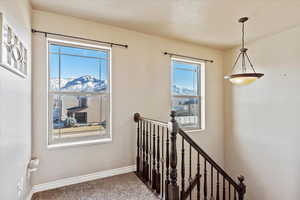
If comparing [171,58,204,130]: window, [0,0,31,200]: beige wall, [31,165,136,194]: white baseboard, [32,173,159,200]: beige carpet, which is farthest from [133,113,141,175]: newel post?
[0,0,31,200]: beige wall

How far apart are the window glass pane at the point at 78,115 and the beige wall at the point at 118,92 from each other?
0.18m

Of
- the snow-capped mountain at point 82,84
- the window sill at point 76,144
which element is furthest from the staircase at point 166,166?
the snow-capped mountain at point 82,84

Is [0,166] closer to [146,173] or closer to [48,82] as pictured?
[48,82]

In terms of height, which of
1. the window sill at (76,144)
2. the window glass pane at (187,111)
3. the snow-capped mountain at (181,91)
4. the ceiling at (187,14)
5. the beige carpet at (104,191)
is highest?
the ceiling at (187,14)

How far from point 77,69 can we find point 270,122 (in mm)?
3613

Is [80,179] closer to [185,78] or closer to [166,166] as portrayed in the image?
[166,166]

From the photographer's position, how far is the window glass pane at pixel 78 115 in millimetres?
2441

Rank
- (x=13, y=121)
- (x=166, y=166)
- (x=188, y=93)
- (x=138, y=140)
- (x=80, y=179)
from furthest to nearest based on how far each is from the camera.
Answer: (x=188, y=93) < (x=138, y=140) < (x=80, y=179) < (x=166, y=166) < (x=13, y=121)

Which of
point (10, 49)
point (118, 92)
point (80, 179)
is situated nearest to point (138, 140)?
point (118, 92)

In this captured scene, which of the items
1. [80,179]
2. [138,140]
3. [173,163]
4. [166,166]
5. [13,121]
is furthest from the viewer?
[138,140]

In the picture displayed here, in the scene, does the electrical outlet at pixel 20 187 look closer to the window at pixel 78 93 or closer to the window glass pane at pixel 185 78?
the window at pixel 78 93

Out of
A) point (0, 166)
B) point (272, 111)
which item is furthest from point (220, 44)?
point (0, 166)

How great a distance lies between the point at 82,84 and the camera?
2.61 m

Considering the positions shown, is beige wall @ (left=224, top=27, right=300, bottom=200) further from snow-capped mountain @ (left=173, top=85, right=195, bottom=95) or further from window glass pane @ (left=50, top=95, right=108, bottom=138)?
window glass pane @ (left=50, top=95, right=108, bottom=138)
